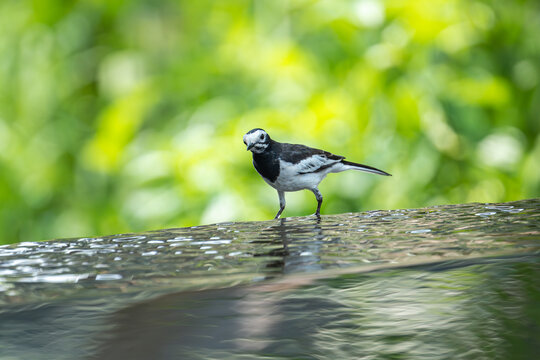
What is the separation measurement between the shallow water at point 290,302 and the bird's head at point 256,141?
54cm

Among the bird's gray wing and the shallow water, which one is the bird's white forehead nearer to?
the bird's gray wing

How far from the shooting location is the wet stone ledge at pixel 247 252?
70 centimetres

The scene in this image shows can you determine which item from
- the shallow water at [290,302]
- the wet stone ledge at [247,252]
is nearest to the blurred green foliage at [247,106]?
the wet stone ledge at [247,252]

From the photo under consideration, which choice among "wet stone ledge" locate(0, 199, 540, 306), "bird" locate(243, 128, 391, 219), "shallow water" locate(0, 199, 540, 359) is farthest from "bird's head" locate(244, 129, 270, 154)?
"shallow water" locate(0, 199, 540, 359)

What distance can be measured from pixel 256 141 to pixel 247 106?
69 centimetres

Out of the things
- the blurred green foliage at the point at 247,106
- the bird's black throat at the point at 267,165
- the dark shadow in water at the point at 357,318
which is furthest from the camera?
the blurred green foliage at the point at 247,106

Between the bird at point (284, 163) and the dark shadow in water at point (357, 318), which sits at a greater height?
the bird at point (284, 163)

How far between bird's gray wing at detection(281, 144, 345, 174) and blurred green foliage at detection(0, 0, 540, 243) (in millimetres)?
368

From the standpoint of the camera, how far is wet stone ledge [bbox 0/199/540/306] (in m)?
0.70

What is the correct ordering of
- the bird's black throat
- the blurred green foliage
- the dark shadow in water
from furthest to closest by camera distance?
the blurred green foliage, the bird's black throat, the dark shadow in water

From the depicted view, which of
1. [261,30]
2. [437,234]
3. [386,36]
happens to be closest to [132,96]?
[261,30]

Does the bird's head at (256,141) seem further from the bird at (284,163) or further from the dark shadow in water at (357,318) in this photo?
the dark shadow in water at (357,318)

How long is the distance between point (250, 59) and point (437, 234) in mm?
1328

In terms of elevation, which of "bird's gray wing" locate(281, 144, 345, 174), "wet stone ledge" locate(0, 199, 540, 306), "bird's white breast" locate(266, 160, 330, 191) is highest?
"bird's gray wing" locate(281, 144, 345, 174)
